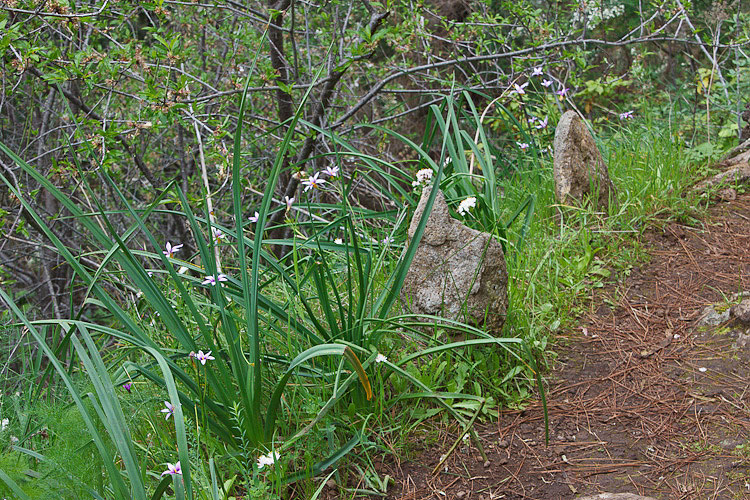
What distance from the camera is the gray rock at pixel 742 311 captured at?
9.02ft

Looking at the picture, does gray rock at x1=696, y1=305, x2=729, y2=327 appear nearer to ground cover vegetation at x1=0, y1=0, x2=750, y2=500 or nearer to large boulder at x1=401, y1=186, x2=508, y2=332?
ground cover vegetation at x1=0, y1=0, x2=750, y2=500

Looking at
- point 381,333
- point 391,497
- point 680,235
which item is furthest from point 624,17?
point 391,497

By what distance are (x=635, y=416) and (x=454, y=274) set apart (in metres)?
0.84

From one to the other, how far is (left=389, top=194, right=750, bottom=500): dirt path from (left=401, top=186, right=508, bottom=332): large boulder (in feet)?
1.34

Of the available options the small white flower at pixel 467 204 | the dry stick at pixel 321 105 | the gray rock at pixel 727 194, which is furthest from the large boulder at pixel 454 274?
the gray rock at pixel 727 194

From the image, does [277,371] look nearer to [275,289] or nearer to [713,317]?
[275,289]

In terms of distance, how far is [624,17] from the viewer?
737 centimetres

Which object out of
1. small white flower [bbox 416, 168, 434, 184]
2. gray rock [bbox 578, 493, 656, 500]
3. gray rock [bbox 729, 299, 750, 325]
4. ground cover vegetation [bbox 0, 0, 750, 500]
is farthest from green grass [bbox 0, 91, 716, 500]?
gray rock [bbox 729, 299, 750, 325]

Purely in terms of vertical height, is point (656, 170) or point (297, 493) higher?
point (656, 170)

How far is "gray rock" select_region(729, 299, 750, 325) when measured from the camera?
2748 mm

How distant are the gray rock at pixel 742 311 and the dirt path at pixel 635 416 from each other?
63 millimetres

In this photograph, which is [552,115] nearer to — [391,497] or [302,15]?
[302,15]

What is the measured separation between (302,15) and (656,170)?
306cm

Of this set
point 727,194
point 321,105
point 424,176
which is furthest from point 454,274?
point 727,194
